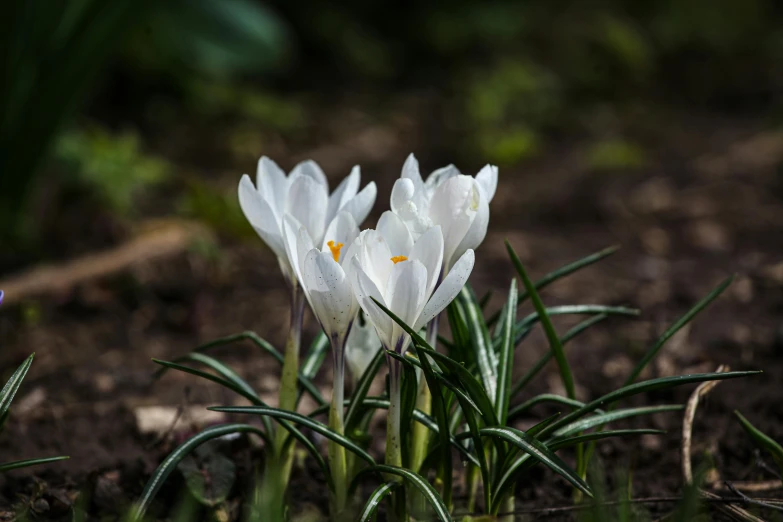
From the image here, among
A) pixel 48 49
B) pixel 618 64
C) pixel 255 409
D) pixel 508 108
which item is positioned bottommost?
pixel 255 409

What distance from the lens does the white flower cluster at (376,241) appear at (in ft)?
3.78

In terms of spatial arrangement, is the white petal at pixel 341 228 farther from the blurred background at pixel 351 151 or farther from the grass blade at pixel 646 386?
the blurred background at pixel 351 151

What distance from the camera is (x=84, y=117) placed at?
4.94 m

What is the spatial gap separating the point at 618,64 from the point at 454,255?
557 centimetres

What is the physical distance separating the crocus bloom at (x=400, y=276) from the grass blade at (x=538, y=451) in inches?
8.5

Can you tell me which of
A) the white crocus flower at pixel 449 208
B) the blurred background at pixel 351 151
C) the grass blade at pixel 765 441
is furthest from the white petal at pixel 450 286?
the blurred background at pixel 351 151

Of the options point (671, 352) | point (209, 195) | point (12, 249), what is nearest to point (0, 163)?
point (12, 249)

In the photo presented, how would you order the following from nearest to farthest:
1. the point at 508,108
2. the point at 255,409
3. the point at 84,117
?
1. the point at 255,409
2. the point at 84,117
3. the point at 508,108

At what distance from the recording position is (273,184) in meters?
1.39

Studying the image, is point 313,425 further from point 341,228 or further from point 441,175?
point 441,175

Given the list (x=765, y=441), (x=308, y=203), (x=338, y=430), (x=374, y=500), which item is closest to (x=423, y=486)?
(x=374, y=500)

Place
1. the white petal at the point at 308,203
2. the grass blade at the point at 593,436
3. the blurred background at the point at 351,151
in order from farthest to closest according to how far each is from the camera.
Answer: the blurred background at the point at 351,151
the white petal at the point at 308,203
the grass blade at the point at 593,436

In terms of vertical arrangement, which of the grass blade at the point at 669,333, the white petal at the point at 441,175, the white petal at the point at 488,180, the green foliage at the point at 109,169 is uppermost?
the green foliage at the point at 109,169

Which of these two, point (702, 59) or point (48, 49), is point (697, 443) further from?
point (702, 59)
